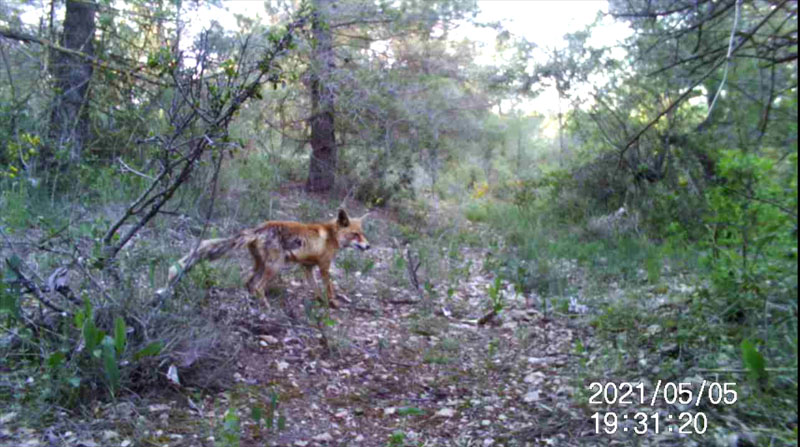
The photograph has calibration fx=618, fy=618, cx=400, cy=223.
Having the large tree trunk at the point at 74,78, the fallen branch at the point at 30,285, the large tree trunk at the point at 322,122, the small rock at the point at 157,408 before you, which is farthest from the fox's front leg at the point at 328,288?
the large tree trunk at the point at 322,122

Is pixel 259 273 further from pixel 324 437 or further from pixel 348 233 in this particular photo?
pixel 324 437

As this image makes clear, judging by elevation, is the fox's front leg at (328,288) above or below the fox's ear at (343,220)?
below

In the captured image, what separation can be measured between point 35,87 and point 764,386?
10.2 meters

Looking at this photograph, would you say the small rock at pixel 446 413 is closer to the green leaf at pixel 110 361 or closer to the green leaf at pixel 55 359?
the green leaf at pixel 110 361

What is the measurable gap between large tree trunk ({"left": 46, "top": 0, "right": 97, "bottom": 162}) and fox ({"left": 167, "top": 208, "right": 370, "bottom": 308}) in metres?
4.12

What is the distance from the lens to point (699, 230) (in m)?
8.91

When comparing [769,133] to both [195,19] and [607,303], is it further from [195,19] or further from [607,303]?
[195,19]

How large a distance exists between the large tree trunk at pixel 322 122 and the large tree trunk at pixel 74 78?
3.79m

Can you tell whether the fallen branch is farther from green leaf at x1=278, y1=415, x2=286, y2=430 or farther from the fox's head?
the fox's head

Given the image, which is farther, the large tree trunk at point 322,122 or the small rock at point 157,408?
the large tree trunk at point 322,122

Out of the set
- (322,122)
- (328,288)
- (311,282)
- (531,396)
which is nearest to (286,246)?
(311,282)

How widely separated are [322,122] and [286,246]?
6695 millimetres

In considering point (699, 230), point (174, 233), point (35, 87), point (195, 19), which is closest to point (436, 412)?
point (174, 233)

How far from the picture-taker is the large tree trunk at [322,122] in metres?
11.5
